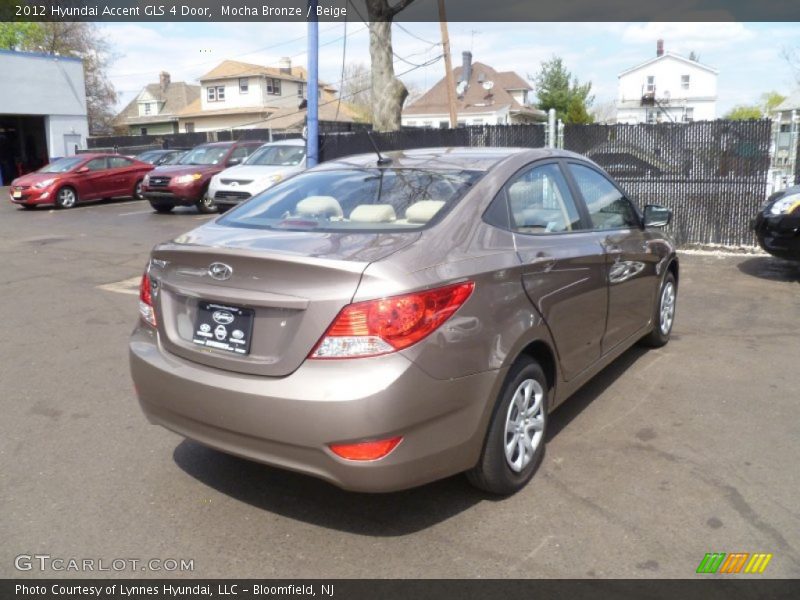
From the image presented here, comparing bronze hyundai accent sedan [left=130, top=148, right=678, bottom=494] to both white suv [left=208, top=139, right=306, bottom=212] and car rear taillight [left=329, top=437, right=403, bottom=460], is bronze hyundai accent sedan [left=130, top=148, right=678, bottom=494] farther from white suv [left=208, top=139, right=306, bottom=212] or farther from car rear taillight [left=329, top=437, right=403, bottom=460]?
white suv [left=208, top=139, right=306, bottom=212]

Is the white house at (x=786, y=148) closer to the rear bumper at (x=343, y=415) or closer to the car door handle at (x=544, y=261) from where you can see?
the car door handle at (x=544, y=261)

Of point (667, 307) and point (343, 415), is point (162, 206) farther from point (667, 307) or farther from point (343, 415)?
point (343, 415)

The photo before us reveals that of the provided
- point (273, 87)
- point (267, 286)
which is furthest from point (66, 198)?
point (273, 87)

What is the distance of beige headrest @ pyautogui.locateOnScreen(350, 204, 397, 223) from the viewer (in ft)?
12.0

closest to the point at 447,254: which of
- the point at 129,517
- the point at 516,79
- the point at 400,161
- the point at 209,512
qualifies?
the point at 400,161

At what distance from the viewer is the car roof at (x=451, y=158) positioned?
4.08 m

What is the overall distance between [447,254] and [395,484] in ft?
3.35

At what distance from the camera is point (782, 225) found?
8.51m

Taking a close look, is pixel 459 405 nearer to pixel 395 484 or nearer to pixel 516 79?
pixel 395 484

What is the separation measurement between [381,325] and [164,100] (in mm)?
74725

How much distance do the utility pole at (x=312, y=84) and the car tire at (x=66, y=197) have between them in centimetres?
975

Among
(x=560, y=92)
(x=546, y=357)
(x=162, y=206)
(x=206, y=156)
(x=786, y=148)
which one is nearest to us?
(x=546, y=357)

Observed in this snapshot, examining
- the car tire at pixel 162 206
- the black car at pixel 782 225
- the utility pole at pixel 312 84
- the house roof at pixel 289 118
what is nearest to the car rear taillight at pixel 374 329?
the black car at pixel 782 225

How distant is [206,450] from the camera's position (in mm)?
4176
